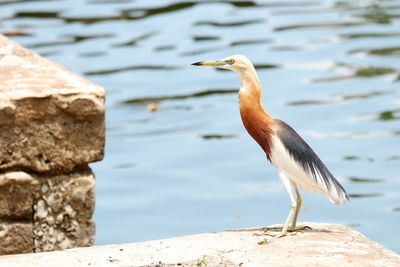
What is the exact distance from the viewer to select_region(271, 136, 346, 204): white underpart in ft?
13.6

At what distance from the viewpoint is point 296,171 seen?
4.16 meters

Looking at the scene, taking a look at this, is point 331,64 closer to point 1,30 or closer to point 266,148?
point 1,30

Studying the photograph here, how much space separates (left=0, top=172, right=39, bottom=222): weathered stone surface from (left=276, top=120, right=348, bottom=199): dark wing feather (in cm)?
124

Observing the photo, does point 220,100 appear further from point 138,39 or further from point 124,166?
point 138,39

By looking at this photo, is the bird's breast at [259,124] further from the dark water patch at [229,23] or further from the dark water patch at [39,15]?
the dark water patch at [39,15]

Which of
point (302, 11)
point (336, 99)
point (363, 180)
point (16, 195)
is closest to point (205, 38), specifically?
point (302, 11)

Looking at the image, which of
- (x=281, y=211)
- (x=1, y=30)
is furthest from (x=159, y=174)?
(x=1, y=30)

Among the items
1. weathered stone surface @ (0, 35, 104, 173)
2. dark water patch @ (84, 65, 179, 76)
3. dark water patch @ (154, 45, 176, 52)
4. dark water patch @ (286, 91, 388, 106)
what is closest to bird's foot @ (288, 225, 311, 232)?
weathered stone surface @ (0, 35, 104, 173)

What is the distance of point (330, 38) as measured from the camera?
32.2ft

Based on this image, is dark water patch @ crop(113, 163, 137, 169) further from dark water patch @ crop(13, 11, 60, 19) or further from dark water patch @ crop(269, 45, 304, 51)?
dark water patch @ crop(13, 11, 60, 19)

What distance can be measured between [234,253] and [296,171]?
1.37 feet

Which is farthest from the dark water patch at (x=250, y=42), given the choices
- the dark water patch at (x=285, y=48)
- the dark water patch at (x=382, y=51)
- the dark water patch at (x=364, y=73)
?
the dark water patch at (x=364, y=73)

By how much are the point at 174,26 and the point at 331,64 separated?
1867 mm

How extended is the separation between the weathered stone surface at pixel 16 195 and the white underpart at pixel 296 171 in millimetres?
1212
